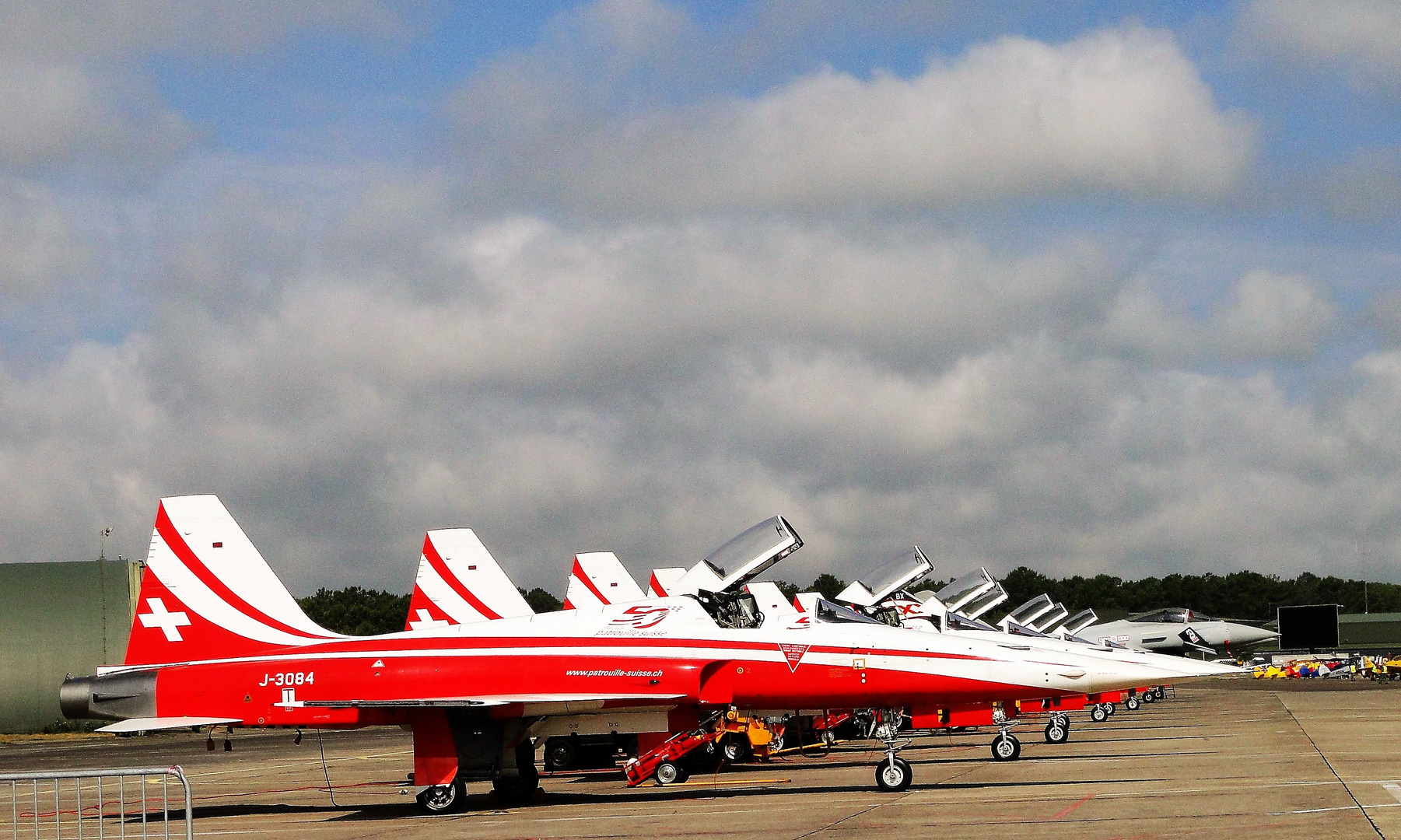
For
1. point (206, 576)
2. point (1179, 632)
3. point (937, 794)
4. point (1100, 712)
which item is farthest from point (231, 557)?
point (1179, 632)

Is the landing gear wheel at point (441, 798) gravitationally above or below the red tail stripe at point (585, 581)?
below

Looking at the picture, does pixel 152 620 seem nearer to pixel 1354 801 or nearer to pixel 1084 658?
pixel 1084 658

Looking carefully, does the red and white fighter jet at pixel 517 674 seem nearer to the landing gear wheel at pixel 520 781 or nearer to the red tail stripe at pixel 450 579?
the landing gear wheel at pixel 520 781

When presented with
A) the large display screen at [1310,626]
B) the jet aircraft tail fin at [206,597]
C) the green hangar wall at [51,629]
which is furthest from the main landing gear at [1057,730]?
the large display screen at [1310,626]

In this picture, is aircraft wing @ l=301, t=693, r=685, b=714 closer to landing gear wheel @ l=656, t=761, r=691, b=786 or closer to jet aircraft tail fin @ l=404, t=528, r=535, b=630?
landing gear wheel @ l=656, t=761, r=691, b=786

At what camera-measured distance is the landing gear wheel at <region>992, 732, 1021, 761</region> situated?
881 inches

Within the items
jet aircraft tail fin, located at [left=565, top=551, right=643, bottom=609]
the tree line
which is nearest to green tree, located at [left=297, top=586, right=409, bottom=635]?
the tree line

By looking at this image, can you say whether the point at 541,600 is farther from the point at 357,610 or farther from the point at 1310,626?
the point at 1310,626

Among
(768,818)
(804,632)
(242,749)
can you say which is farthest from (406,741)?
(768,818)

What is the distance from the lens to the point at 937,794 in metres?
16.9

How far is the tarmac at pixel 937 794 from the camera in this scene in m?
13.5

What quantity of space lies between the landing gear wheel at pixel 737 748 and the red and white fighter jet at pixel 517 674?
467 centimetres

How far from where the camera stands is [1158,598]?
97.2m

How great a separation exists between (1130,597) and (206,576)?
81.7m
